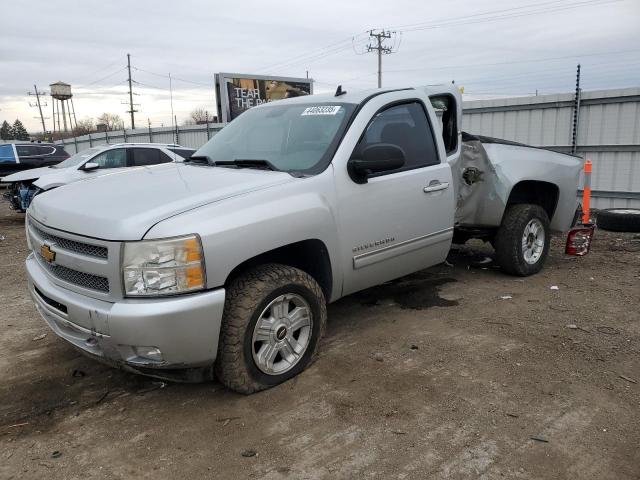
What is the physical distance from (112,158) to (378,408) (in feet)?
32.5

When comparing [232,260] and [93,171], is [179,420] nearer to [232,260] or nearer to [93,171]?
[232,260]

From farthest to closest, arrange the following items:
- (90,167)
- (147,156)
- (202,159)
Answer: (147,156), (90,167), (202,159)

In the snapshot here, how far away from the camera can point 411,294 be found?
5270 mm

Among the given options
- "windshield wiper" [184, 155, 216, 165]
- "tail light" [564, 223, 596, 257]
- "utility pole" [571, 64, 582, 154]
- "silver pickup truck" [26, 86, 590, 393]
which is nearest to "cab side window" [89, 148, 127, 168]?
"silver pickup truck" [26, 86, 590, 393]

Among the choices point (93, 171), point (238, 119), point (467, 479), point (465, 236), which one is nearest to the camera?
point (467, 479)

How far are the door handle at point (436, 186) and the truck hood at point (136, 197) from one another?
1389 mm

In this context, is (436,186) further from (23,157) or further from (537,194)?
(23,157)

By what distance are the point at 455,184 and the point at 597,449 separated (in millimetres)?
2786

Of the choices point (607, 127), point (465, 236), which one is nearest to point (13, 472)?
point (465, 236)

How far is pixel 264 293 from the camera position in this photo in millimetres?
3096

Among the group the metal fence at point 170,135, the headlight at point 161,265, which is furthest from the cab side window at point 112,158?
the headlight at point 161,265

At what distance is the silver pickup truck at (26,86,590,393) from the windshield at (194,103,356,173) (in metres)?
0.01

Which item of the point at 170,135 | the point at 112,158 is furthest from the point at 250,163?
the point at 170,135

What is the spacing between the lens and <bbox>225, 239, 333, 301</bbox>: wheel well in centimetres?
345
